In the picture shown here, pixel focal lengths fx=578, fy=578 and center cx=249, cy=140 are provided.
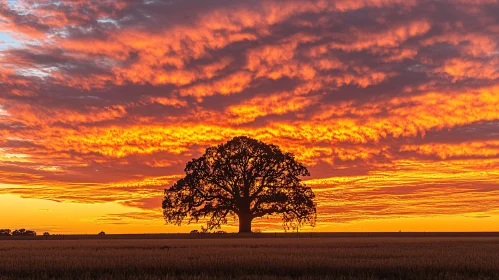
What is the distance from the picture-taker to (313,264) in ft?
67.0

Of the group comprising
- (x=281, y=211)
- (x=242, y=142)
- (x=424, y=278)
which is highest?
(x=242, y=142)

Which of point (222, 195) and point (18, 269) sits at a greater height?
point (222, 195)

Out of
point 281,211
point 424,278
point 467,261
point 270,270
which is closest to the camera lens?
point 424,278

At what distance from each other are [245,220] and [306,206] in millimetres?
6946

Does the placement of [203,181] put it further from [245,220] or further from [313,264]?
[313,264]

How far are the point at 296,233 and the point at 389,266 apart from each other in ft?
148

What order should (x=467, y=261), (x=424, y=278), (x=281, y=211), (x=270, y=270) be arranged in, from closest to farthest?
1. (x=424, y=278)
2. (x=270, y=270)
3. (x=467, y=261)
4. (x=281, y=211)

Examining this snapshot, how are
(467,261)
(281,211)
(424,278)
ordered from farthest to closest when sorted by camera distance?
(281,211)
(467,261)
(424,278)

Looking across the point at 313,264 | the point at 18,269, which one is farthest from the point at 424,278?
the point at 18,269

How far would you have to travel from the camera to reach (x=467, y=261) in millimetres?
21422

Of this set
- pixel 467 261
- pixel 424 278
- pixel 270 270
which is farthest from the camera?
pixel 467 261

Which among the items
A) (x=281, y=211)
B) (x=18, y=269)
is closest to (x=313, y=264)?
(x=18, y=269)

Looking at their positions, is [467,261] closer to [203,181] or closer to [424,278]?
[424,278]

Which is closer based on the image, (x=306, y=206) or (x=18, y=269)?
(x=18, y=269)
